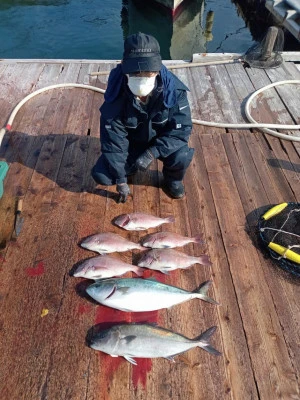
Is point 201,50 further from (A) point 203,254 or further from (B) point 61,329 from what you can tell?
(B) point 61,329

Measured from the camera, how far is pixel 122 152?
3.20m

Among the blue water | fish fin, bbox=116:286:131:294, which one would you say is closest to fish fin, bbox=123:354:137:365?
fish fin, bbox=116:286:131:294

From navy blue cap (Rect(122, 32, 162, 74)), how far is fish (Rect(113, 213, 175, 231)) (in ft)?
4.32

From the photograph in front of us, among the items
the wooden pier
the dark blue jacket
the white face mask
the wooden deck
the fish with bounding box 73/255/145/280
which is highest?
the white face mask

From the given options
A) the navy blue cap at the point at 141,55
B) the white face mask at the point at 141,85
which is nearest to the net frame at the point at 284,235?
the white face mask at the point at 141,85

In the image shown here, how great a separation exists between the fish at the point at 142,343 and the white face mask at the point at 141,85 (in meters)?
1.84

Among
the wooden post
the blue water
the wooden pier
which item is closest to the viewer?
the wooden post

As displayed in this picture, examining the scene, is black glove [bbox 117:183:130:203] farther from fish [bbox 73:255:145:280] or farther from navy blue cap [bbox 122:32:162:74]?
navy blue cap [bbox 122:32:162:74]

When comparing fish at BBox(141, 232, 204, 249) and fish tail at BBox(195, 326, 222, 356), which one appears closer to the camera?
fish tail at BBox(195, 326, 222, 356)

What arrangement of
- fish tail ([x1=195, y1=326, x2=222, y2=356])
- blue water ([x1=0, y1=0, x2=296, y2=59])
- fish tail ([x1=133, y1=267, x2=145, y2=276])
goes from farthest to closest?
blue water ([x1=0, y1=0, x2=296, y2=59])
fish tail ([x1=133, y1=267, x2=145, y2=276])
fish tail ([x1=195, y1=326, x2=222, y2=356])

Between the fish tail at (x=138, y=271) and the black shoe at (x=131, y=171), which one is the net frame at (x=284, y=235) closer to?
the fish tail at (x=138, y=271)

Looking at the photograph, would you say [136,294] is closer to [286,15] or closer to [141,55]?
A: [141,55]

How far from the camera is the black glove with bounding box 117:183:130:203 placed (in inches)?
130

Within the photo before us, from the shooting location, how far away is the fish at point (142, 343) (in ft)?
7.36
